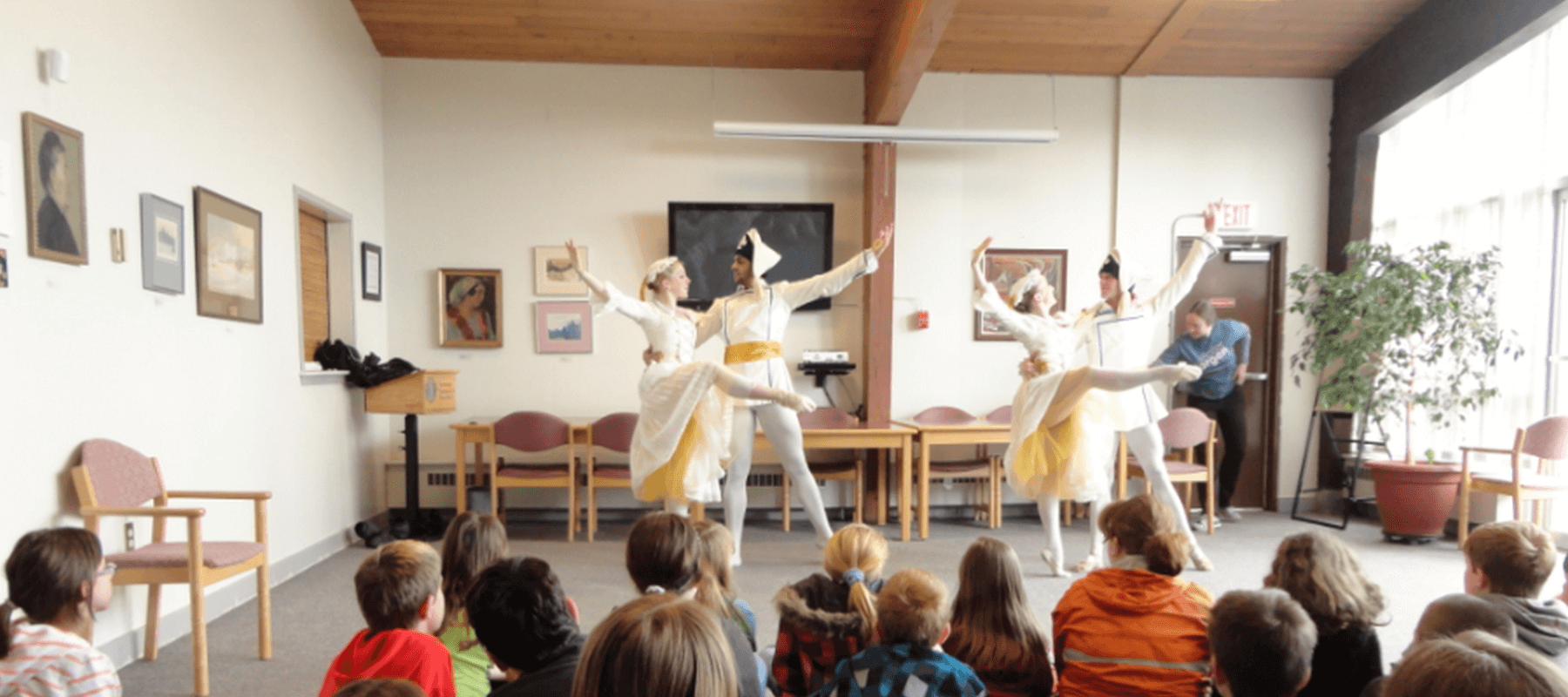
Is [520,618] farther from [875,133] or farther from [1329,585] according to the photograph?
[875,133]

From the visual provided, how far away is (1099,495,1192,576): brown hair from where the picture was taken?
1.94m

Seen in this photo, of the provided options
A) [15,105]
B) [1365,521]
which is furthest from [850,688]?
[1365,521]

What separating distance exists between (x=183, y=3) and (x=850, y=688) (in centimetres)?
426

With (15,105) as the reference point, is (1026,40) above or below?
above

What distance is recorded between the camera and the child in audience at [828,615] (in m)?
1.93

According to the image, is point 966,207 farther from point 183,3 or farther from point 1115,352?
point 183,3

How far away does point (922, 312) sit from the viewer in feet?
21.9

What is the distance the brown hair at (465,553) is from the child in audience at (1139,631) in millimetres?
1398

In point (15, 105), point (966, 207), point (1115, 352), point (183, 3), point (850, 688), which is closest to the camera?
point (850, 688)

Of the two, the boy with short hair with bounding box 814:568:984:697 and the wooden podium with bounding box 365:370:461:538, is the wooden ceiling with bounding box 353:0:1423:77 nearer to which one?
the wooden podium with bounding box 365:370:461:538

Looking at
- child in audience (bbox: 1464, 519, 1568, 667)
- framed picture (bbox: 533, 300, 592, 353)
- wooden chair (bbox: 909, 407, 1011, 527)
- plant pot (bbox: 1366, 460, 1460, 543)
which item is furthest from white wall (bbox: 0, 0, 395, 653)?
plant pot (bbox: 1366, 460, 1460, 543)

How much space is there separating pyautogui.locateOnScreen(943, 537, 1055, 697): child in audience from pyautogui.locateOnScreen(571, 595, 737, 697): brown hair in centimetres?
98

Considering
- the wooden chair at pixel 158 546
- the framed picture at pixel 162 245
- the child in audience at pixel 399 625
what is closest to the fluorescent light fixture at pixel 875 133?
the framed picture at pixel 162 245

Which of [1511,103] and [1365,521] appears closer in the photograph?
[1511,103]
